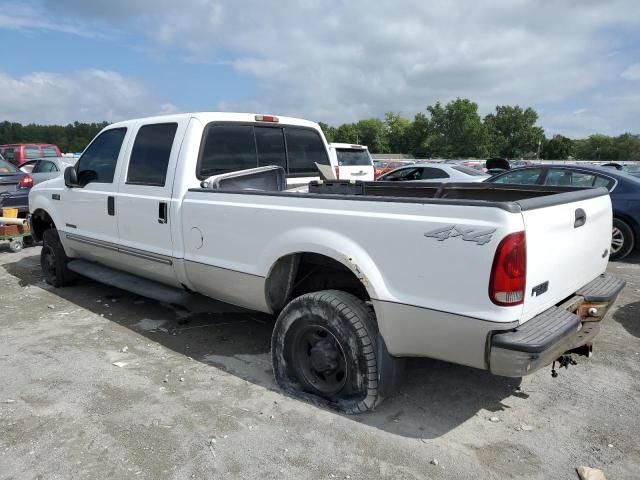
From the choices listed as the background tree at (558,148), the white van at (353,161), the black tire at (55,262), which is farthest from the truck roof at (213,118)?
the background tree at (558,148)

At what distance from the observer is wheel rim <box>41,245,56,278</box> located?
6.09m

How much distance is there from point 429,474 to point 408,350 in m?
0.64

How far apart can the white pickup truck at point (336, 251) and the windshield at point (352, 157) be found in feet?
26.1

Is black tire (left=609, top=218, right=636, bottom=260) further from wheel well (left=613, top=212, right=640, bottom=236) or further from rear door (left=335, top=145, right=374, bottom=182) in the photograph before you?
rear door (left=335, top=145, right=374, bottom=182)

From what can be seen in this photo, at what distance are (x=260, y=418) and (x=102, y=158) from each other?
3.32 m

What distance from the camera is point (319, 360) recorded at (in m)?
3.18

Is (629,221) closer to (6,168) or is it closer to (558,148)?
(6,168)

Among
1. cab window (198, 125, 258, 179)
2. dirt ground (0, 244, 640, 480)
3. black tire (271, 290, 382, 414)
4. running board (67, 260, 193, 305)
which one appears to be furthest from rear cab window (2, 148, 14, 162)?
black tire (271, 290, 382, 414)

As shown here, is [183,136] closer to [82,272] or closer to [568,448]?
[82,272]

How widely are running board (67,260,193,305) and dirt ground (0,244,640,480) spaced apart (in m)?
0.43

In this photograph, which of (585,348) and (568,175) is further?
(568,175)

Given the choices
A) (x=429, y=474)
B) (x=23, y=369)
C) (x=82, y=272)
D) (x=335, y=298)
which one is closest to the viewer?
(x=429, y=474)

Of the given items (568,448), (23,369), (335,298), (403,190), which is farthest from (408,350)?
(23,369)

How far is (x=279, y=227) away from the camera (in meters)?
3.24
